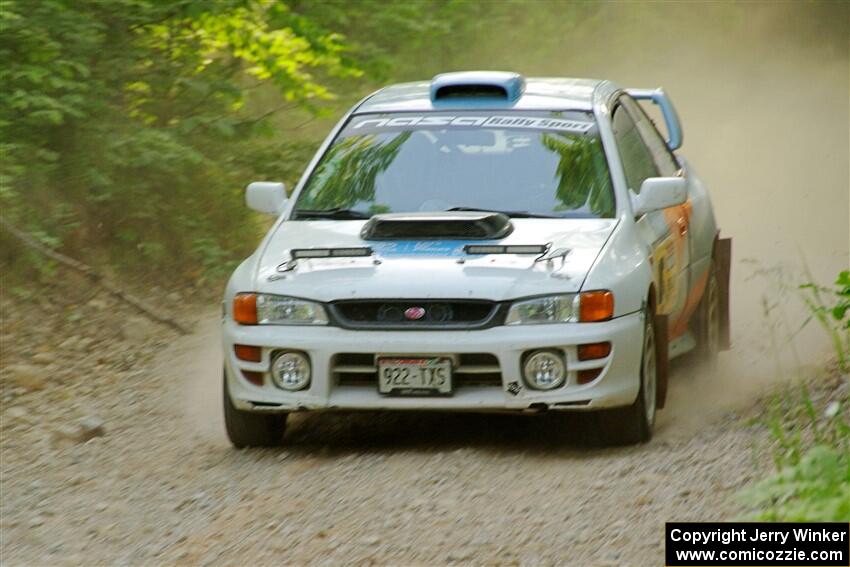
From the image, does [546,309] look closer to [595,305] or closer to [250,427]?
[595,305]

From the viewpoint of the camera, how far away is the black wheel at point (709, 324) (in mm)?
A: 9797

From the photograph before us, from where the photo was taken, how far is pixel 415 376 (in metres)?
7.47

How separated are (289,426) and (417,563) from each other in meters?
2.84

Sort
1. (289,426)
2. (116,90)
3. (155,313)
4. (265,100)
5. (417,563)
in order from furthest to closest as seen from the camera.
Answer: (265,100), (116,90), (155,313), (289,426), (417,563)

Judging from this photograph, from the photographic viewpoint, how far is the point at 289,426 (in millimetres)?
8680

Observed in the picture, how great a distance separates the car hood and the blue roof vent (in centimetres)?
107

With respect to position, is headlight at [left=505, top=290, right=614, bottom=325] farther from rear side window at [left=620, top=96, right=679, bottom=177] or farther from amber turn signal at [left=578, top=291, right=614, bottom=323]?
rear side window at [left=620, top=96, right=679, bottom=177]

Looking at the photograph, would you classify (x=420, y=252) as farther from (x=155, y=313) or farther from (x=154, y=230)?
(x=154, y=230)

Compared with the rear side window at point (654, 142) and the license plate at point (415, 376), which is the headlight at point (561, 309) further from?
the rear side window at point (654, 142)

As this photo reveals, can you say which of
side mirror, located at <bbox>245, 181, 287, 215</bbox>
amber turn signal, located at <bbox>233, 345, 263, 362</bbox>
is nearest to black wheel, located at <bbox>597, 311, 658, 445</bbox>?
amber turn signal, located at <bbox>233, 345, 263, 362</bbox>

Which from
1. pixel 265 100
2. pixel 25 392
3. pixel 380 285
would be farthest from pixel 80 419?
pixel 265 100

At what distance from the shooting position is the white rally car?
7.43 m

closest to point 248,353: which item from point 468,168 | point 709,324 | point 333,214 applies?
point 333,214

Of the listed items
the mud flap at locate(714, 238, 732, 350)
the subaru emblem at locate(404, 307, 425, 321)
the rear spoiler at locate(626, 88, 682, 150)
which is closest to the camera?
the subaru emblem at locate(404, 307, 425, 321)
